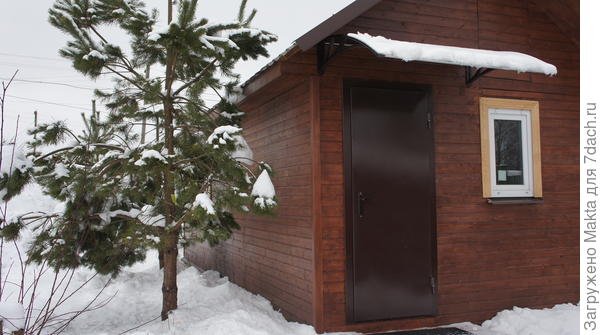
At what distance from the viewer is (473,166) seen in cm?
548

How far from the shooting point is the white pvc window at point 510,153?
18.4 feet

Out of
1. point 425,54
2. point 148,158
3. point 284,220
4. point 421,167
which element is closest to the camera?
point 425,54

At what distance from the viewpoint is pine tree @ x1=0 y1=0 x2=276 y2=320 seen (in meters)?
4.98

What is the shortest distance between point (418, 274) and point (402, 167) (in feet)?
3.55

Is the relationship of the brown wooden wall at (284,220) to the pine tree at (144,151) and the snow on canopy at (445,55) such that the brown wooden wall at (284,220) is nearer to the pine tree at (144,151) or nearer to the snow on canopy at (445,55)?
the pine tree at (144,151)

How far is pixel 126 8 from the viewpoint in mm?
5133

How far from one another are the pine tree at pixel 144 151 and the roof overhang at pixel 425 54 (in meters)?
1.05

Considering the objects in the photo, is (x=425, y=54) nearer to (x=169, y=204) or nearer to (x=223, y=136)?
(x=223, y=136)

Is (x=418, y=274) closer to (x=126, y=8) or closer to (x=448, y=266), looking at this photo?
(x=448, y=266)

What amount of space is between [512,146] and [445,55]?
6.34 feet

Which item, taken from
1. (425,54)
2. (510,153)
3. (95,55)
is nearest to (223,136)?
(95,55)

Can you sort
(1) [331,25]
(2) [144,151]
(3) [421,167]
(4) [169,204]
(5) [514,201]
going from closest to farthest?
1. (1) [331,25]
2. (2) [144,151]
3. (3) [421,167]
4. (4) [169,204]
5. (5) [514,201]

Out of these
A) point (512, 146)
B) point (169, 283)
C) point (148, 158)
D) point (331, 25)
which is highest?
point (331, 25)

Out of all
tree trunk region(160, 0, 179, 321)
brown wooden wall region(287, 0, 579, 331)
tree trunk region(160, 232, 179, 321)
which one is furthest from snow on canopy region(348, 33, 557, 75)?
tree trunk region(160, 232, 179, 321)
